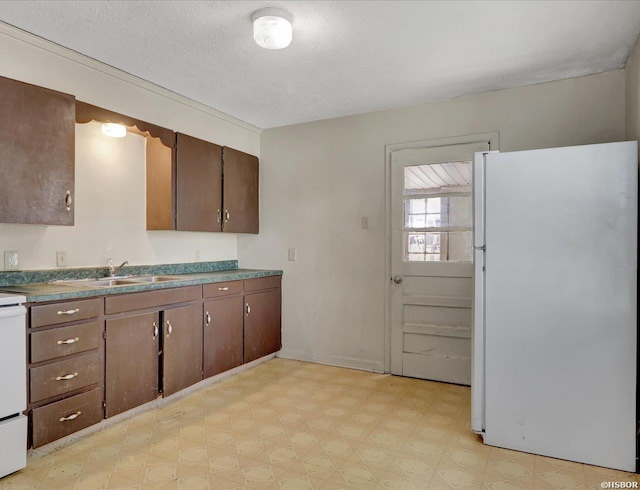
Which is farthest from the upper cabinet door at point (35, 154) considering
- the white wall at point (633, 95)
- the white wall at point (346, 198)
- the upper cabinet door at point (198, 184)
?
the white wall at point (633, 95)

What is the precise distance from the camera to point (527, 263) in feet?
7.81

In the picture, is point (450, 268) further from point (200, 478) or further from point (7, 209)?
point (7, 209)

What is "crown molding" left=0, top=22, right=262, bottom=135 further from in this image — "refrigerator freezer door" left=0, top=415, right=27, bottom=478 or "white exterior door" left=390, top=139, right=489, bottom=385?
"refrigerator freezer door" left=0, top=415, right=27, bottom=478

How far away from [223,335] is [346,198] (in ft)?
5.44

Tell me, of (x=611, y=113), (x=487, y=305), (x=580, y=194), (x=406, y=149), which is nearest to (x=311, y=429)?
(x=487, y=305)

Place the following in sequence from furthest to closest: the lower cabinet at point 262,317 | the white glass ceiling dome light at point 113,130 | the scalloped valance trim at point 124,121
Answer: the lower cabinet at point 262,317, the white glass ceiling dome light at point 113,130, the scalloped valance trim at point 124,121

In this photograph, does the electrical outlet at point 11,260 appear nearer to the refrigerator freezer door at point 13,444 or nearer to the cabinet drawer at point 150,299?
the cabinet drawer at point 150,299

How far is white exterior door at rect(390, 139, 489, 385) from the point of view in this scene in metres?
3.52

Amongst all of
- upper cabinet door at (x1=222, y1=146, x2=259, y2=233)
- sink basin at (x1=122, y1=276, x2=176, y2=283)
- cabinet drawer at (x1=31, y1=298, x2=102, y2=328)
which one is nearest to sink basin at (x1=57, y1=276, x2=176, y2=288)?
sink basin at (x1=122, y1=276, x2=176, y2=283)

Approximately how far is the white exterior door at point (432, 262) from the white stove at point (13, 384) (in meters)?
2.71

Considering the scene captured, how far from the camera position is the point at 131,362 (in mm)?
2766

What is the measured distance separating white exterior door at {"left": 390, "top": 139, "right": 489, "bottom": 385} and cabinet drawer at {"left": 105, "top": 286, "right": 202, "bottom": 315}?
5.66 feet

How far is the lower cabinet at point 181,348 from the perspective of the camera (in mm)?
3004

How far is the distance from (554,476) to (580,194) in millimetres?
1443
